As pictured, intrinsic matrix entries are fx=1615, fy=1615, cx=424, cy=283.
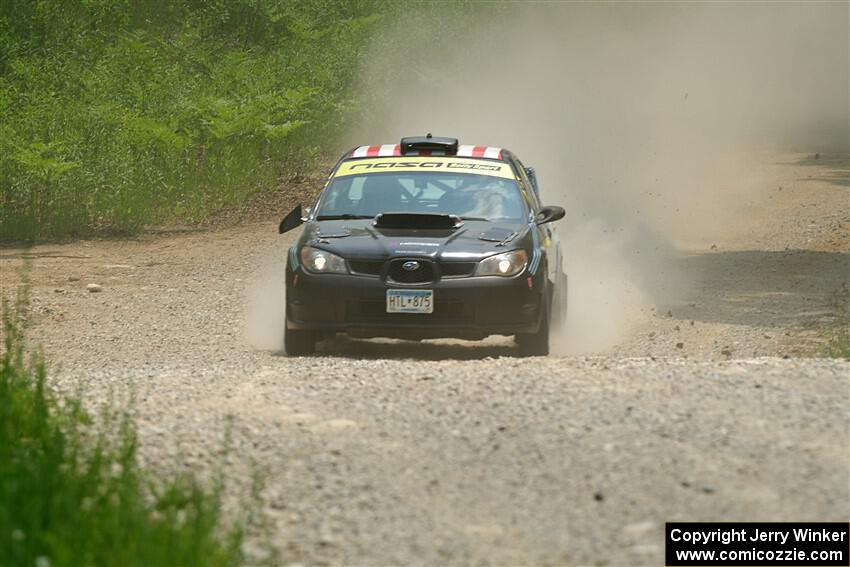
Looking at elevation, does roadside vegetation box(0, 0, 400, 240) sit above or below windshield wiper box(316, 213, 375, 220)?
above

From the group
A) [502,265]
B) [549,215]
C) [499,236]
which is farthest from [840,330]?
[502,265]

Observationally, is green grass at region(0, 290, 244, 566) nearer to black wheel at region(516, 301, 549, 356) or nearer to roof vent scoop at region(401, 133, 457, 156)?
black wheel at region(516, 301, 549, 356)

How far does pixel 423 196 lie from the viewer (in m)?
12.8

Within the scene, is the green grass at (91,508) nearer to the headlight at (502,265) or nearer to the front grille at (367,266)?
the front grille at (367,266)

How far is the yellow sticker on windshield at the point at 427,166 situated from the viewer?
13.0 meters

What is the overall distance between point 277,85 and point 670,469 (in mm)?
19604

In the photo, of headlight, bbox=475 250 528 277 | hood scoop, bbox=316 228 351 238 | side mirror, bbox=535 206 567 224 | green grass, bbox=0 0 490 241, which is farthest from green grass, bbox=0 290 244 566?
green grass, bbox=0 0 490 241

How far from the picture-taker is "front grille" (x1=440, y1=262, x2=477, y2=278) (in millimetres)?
11562

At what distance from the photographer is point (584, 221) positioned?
22703 mm

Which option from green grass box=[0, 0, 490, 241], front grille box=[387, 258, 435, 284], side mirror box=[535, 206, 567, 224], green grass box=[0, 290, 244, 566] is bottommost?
green grass box=[0, 290, 244, 566]

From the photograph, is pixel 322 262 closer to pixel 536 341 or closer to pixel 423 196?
pixel 423 196

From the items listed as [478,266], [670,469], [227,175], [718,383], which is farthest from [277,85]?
[670,469]

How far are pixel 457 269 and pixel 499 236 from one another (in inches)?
21.2

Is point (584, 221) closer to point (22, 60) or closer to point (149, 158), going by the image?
point (149, 158)
